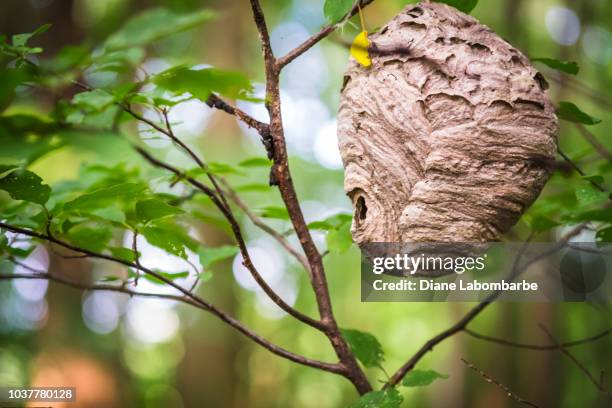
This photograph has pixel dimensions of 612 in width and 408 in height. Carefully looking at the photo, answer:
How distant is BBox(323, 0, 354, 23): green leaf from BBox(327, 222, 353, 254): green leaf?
66 cm

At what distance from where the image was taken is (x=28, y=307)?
26.2 feet

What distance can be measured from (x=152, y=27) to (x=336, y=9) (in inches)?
34.2

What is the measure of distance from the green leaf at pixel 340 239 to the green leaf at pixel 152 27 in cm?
83

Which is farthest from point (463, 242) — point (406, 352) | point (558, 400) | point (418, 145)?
point (406, 352)

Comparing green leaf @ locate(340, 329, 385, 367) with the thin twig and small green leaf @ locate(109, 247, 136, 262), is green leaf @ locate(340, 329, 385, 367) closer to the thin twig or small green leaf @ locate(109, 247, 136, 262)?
small green leaf @ locate(109, 247, 136, 262)

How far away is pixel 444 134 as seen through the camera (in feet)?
4.97

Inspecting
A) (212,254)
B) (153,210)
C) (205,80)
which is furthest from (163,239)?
(205,80)

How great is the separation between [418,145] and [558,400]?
596 centimetres

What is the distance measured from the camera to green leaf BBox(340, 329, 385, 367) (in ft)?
5.35

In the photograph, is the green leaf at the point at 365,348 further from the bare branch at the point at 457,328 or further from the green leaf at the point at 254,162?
the green leaf at the point at 254,162

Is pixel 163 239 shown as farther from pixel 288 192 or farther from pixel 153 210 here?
pixel 288 192

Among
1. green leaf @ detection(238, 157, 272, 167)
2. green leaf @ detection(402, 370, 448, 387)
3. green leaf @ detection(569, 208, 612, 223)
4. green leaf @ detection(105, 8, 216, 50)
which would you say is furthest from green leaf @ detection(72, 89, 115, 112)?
green leaf @ detection(569, 208, 612, 223)

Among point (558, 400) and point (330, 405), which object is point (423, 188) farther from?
point (330, 405)

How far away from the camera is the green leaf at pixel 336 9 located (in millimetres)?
1273
